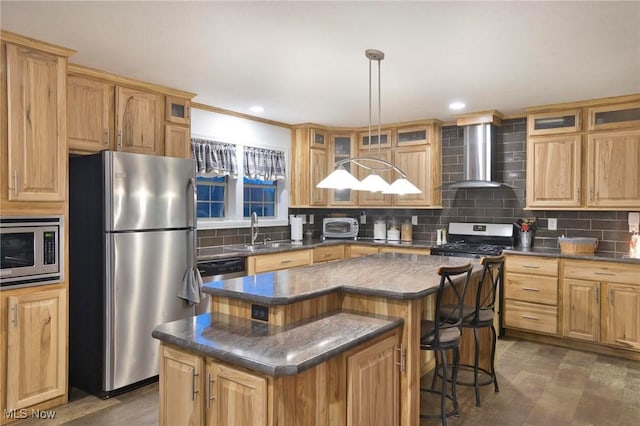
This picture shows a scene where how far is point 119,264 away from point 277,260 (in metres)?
1.86

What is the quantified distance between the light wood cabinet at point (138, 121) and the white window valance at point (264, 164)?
4.53 ft

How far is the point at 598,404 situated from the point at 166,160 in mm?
3674

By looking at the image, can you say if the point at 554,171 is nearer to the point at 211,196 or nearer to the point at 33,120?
the point at 211,196

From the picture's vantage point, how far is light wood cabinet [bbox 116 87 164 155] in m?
3.60

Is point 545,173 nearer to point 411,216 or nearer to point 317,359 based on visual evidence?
Result: point 411,216

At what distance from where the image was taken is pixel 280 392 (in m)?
1.75

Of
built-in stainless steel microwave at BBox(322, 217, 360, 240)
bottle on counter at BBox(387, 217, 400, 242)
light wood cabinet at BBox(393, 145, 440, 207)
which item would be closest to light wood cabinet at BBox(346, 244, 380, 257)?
built-in stainless steel microwave at BBox(322, 217, 360, 240)

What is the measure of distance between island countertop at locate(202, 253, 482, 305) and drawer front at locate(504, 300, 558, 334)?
1.62 meters

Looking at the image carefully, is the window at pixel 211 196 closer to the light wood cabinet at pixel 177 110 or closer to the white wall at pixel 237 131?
the white wall at pixel 237 131

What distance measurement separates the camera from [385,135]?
19.1ft

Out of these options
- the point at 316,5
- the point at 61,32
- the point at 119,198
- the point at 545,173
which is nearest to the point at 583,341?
the point at 545,173

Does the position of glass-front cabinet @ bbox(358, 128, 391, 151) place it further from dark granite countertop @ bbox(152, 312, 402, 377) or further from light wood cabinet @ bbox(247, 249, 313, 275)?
dark granite countertop @ bbox(152, 312, 402, 377)

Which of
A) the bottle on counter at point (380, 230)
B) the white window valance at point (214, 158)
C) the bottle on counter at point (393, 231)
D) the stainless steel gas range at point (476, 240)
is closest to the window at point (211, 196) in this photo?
the white window valance at point (214, 158)

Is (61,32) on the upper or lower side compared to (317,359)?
upper
